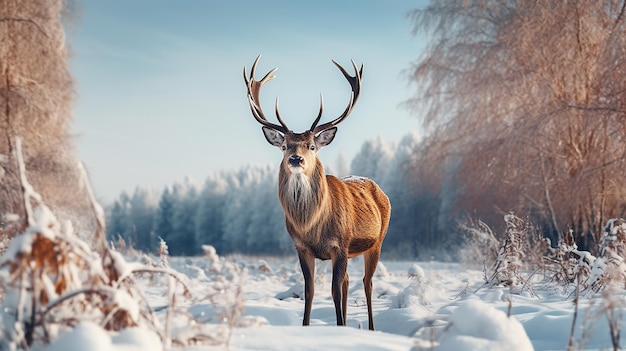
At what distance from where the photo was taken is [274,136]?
16.4 ft

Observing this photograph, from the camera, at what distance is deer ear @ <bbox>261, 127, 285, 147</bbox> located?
497 cm

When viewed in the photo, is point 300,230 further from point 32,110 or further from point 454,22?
point 454,22

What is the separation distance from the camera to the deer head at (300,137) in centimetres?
470

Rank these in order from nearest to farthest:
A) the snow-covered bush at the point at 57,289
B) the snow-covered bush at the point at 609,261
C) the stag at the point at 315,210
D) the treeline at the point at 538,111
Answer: the snow-covered bush at the point at 57,289 < the stag at the point at 315,210 < the snow-covered bush at the point at 609,261 < the treeline at the point at 538,111

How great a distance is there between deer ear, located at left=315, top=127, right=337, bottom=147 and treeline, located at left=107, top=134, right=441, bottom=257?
2988 cm

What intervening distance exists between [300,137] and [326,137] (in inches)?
10.9

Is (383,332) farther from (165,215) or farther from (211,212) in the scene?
(165,215)

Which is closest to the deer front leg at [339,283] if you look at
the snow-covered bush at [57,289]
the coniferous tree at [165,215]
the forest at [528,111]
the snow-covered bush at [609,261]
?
the snow-covered bush at [609,261]

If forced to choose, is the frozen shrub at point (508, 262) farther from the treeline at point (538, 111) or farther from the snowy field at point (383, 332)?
the treeline at point (538, 111)

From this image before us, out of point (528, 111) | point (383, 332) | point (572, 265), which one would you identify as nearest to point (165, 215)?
point (528, 111)

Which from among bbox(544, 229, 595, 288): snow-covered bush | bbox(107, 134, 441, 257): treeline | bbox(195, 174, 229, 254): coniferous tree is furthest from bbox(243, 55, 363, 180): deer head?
bbox(195, 174, 229, 254): coniferous tree

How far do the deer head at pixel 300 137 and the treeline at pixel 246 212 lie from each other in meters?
29.6

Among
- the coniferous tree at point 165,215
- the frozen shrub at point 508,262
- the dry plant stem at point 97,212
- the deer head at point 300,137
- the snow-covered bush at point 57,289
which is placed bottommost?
the coniferous tree at point 165,215

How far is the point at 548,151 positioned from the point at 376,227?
7.44 metres
